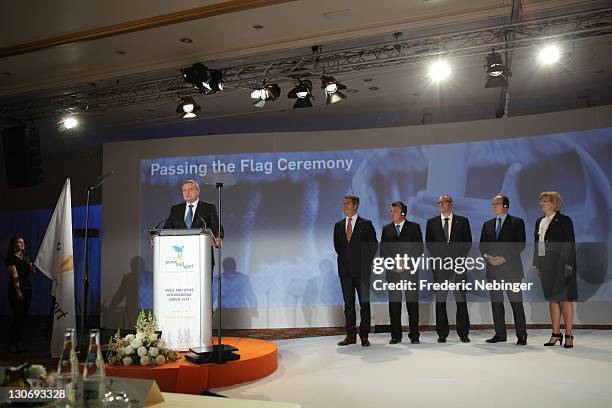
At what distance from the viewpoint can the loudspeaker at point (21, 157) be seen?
332 inches

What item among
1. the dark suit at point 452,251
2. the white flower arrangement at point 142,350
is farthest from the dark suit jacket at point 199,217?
the dark suit at point 452,251

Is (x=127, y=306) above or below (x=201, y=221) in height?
below

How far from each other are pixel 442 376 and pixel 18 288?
15.9 feet

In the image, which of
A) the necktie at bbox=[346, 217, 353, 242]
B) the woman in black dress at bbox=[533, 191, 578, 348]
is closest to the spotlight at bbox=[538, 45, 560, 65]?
the woman in black dress at bbox=[533, 191, 578, 348]

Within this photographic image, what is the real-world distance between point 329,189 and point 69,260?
3735 mm

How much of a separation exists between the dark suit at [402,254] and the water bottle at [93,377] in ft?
17.1

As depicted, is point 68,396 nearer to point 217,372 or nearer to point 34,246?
point 217,372

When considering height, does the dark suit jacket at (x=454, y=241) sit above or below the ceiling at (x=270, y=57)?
below

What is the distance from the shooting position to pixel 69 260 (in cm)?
627

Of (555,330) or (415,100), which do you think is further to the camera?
(415,100)

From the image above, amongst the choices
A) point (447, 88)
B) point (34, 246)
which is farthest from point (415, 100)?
point (34, 246)

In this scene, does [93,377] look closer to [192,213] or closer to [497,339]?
[192,213]

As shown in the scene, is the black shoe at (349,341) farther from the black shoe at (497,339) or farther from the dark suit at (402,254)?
the black shoe at (497,339)

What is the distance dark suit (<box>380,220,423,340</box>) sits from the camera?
643 centimetres
